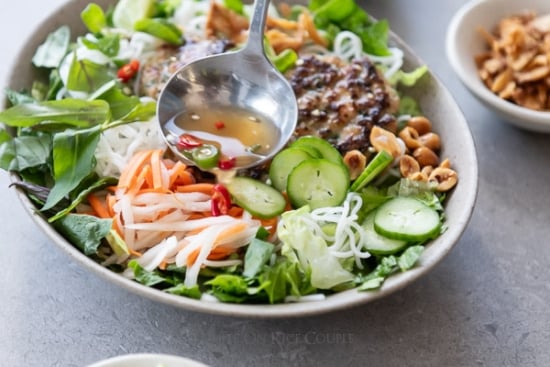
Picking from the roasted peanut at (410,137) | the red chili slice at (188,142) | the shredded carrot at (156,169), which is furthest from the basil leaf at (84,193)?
the roasted peanut at (410,137)

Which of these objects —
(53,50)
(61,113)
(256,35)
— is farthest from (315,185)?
(53,50)

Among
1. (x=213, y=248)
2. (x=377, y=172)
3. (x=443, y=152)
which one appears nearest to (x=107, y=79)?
(x=213, y=248)

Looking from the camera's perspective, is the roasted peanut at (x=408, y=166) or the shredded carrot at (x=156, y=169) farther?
the roasted peanut at (x=408, y=166)

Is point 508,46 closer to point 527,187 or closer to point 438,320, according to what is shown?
point 527,187

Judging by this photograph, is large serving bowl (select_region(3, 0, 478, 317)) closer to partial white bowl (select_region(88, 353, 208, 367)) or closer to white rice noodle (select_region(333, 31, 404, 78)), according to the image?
white rice noodle (select_region(333, 31, 404, 78))

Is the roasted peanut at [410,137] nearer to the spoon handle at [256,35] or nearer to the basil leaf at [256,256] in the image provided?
the spoon handle at [256,35]

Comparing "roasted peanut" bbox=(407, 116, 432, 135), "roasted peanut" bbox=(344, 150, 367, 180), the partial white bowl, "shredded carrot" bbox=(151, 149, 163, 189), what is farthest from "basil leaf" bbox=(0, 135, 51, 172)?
"roasted peanut" bbox=(407, 116, 432, 135)

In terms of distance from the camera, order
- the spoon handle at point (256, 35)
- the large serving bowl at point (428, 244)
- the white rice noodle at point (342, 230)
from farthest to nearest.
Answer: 1. the spoon handle at point (256, 35)
2. the white rice noodle at point (342, 230)
3. the large serving bowl at point (428, 244)
